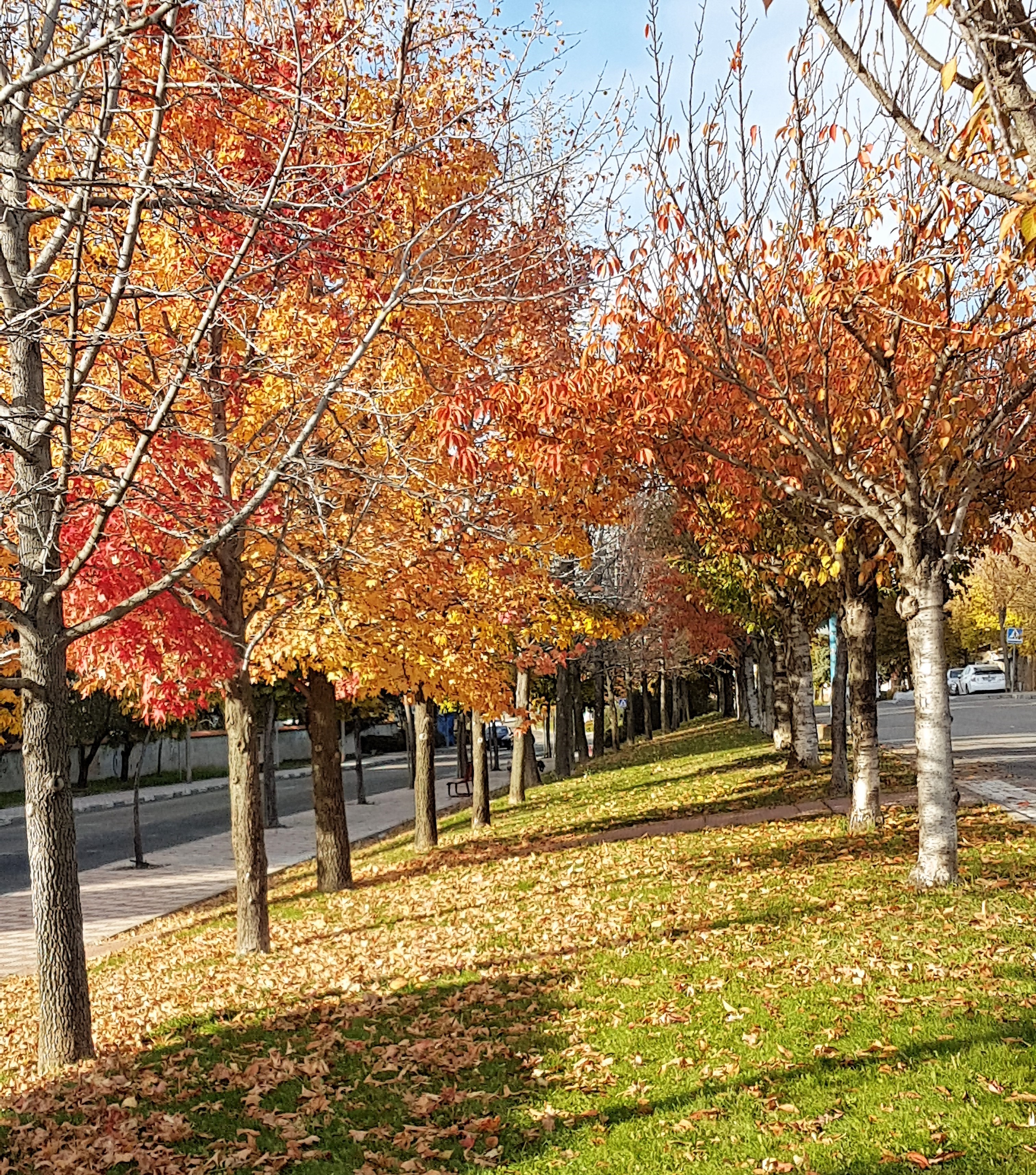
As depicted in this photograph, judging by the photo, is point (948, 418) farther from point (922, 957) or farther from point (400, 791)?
point (400, 791)

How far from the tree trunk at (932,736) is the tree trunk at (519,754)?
13476mm

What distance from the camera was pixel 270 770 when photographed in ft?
89.0

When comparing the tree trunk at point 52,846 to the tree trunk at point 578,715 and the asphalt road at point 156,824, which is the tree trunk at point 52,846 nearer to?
the asphalt road at point 156,824

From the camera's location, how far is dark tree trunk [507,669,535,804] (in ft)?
75.7

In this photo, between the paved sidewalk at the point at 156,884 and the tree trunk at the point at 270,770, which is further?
the tree trunk at the point at 270,770

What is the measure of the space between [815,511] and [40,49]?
349 inches

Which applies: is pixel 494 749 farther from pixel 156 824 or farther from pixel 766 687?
pixel 156 824

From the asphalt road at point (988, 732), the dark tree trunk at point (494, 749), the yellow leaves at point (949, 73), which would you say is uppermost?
the yellow leaves at point (949, 73)

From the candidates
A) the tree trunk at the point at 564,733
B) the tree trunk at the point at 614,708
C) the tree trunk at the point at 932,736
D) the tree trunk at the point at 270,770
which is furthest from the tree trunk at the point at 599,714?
the tree trunk at the point at 932,736

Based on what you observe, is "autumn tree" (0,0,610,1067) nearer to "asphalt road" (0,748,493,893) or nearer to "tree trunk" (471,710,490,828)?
"tree trunk" (471,710,490,828)

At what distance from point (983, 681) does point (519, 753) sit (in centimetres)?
4636

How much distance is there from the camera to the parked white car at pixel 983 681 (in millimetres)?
62781

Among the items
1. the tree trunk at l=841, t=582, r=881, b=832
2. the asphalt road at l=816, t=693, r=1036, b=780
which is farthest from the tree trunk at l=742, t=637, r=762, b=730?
the tree trunk at l=841, t=582, r=881, b=832

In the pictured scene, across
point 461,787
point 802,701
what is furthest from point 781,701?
point 461,787
